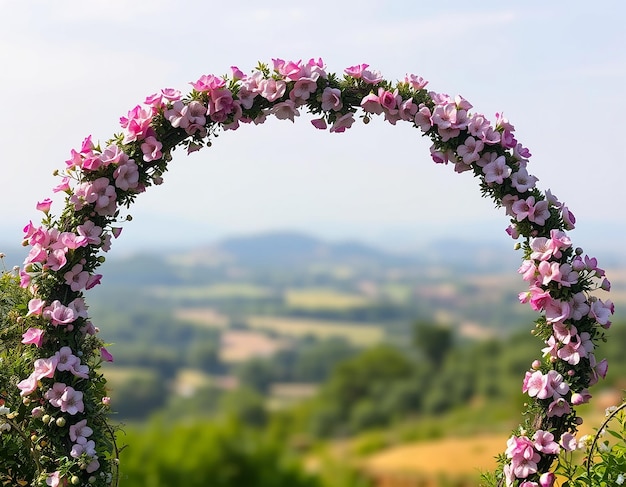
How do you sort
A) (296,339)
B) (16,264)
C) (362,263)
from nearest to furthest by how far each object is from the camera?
(16,264) < (296,339) < (362,263)

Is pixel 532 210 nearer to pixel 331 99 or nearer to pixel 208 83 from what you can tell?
pixel 331 99

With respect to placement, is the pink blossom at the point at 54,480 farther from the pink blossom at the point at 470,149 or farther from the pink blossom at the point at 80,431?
the pink blossom at the point at 470,149

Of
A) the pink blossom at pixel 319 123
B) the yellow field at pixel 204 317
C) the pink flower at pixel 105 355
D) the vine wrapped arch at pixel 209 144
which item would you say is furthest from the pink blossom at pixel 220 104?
the yellow field at pixel 204 317

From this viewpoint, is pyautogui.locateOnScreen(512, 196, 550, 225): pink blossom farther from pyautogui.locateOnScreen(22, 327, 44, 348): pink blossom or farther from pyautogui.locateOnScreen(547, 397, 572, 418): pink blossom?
pyautogui.locateOnScreen(22, 327, 44, 348): pink blossom

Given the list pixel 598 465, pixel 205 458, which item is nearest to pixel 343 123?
pixel 598 465

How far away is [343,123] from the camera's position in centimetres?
309

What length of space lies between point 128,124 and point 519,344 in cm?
2340

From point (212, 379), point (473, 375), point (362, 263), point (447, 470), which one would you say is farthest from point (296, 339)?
point (447, 470)

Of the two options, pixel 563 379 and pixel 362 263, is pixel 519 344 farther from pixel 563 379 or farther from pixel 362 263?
pixel 362 263

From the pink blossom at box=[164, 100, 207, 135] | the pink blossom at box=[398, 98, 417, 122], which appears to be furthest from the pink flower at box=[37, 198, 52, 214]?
the pink blossom at box=[398, 98, 417, 122]

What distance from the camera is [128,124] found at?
10.0ft

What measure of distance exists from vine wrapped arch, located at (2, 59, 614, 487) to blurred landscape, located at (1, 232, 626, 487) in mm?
228

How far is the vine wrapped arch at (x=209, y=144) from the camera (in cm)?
293

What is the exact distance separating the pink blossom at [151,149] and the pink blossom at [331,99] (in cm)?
69
